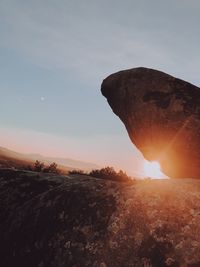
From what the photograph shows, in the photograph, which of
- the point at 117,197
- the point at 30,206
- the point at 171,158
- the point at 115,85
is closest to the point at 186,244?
the point at 117,197

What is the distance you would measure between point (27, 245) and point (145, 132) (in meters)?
4.64

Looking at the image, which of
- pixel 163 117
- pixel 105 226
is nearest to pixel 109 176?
pixel 163 117

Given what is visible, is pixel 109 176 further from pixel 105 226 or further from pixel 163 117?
pixel 105 226

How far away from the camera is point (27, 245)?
12.5 feet

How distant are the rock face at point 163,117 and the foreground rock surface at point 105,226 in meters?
3.03

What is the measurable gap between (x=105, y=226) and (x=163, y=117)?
168 inches

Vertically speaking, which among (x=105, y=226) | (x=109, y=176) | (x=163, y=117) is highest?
(x=163, y=117)

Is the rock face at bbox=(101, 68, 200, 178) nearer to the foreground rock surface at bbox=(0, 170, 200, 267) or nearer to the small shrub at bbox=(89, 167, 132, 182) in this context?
the foreground rock surface at bbox=(0, 170, 200, 267)

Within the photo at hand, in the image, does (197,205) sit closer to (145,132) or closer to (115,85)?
(145,132)

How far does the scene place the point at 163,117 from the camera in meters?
7.58

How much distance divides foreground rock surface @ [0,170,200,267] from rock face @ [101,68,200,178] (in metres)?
3.03

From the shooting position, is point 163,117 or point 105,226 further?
point 163,117

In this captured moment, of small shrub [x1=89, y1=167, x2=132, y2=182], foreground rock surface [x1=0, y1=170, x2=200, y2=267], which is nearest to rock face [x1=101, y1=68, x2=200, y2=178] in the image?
foreground rock surface [x1=0, y1=170, x2=200, y2=267]

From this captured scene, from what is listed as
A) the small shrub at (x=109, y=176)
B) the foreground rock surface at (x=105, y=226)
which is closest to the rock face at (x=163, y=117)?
the foreground rock surface at (x=105, y=226)
